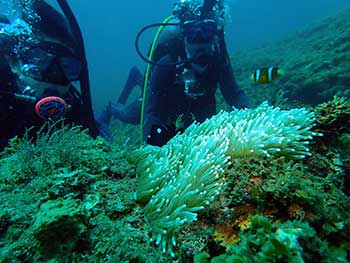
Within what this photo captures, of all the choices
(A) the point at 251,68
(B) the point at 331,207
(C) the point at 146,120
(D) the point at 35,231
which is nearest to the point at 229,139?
(B) the point at 331,207

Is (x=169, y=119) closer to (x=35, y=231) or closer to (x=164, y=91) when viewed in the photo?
(x=164, y=91)

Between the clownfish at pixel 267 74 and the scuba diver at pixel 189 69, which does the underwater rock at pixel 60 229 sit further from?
the clownfish at pixel 267 74

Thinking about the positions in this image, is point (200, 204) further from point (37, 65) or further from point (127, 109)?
point (127, 109)

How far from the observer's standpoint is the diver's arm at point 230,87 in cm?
631

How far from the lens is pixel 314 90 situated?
28.3 ft

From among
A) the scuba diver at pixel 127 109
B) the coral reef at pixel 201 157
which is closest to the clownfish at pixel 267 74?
the coral reef at pixel 201 157

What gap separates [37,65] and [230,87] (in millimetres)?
4023

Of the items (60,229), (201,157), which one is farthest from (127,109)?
(60,229)

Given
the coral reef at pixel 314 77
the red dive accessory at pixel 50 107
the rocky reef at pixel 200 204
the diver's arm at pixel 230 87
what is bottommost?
the coral reef at pixel 314 77

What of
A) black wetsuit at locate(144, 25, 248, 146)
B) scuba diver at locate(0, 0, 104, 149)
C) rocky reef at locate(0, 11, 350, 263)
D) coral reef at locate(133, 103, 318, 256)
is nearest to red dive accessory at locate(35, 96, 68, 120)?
scuba diver at locate(0, 0, 104, 149)

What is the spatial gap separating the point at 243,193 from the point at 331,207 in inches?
22.2

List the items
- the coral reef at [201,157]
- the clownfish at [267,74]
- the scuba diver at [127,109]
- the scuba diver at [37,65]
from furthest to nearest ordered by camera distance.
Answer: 1. the scuba diver at [127,109]
2. the clownfish at [267,74]
3. the scuba diver at [37,65]
4. the coral reef at [201,157]

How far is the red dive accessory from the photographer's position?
11.6ft

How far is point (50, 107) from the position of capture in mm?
3605
